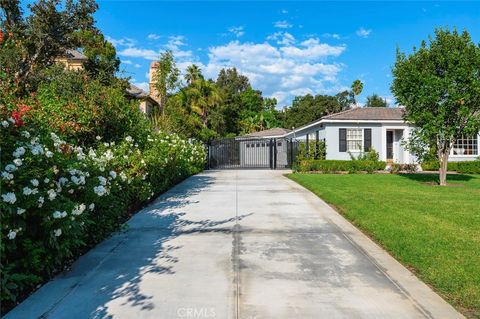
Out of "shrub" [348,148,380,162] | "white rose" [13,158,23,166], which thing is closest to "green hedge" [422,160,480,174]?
"shrub" [348,148,380,162]

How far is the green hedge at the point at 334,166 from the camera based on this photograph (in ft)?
67.9

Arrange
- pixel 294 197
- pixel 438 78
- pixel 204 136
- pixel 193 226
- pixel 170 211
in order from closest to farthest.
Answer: pixel 193 226 < pixel 170 211 < pixel 294 197 < pixel 438 78 < pixel 204 136

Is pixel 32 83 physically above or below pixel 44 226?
above

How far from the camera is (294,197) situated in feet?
34.8

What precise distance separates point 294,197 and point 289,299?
6.98 metres

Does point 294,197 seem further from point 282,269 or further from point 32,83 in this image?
point 32,83

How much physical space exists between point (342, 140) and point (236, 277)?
20.0 meters

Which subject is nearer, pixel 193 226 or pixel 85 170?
pixel 85 170

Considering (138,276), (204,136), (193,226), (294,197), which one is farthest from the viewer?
(204,136)

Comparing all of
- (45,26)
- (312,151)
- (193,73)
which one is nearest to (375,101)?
(193,73)

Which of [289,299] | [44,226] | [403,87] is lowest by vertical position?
[289,299]

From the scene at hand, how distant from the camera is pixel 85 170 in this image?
16.3 ft

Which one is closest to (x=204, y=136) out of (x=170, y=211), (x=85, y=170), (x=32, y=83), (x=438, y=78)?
(x=32, y=83)

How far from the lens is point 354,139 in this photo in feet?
76.8
